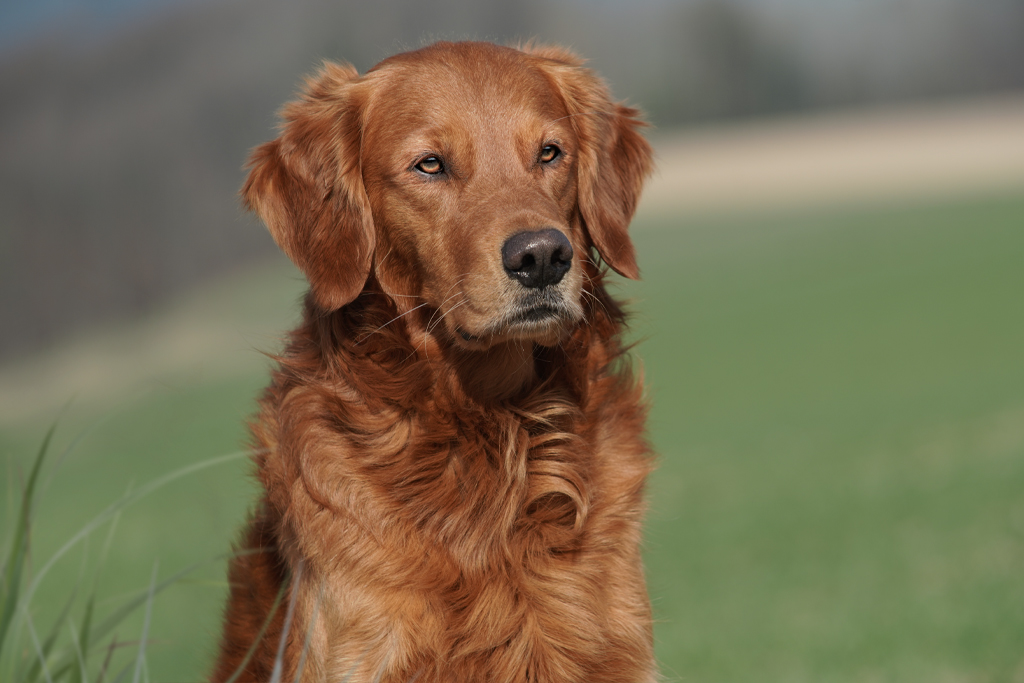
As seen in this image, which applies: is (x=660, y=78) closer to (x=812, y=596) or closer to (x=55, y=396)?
(x=55, y=396)

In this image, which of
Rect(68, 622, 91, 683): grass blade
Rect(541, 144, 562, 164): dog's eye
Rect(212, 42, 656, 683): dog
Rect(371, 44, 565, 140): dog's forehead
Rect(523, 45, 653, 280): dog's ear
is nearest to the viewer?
Rect(68, 622, 91, 683): grass blade

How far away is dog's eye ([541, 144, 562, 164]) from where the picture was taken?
3.22 metres

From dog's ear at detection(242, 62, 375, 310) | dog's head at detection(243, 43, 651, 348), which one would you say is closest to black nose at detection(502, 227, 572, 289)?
dog's head at detection(243, 43, 651, 348)

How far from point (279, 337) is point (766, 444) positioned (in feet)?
33.3

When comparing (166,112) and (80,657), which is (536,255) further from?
(166,112)

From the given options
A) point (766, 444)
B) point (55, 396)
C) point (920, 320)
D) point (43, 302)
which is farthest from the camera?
point (920, 320)

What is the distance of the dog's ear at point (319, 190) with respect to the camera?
316 cm

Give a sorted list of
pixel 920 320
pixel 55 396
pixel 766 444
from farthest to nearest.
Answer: pixel 920 320 → pixel 55 396 → pixel 766 444

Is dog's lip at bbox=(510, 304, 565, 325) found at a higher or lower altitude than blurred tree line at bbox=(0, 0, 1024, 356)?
higher

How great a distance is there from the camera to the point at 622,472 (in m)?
3.08

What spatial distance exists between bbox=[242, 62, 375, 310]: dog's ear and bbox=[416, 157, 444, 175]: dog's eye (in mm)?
258

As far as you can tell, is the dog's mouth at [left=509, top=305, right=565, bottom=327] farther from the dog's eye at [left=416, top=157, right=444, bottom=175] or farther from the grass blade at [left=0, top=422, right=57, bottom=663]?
the grass blade at [left=0, top=422, right=57, bottom=663]

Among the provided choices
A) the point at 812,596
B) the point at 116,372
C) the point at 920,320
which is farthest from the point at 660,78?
the point at 812,596

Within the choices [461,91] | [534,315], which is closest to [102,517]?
[534,315]
